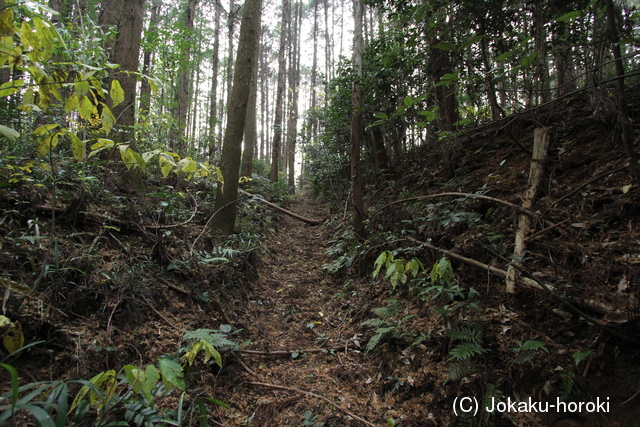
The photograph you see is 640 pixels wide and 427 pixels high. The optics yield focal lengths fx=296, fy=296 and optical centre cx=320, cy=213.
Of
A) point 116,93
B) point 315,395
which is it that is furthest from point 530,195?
point 116,93

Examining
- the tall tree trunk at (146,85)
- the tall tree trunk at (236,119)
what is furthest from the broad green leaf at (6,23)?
the tall tree trunk at (236,119)

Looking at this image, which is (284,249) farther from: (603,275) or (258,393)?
(603,275)

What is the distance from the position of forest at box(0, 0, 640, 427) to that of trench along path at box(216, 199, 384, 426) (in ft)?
0.08

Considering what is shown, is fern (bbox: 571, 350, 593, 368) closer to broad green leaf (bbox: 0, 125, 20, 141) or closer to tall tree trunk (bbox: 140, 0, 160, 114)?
broad green leaf (bbox: 0, 125, 20, 141)

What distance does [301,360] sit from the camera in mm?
3279

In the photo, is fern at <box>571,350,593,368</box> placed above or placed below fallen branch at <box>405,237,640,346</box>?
below

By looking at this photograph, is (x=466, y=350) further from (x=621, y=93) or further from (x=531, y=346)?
(x=621, y=93)

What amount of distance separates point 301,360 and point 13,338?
239cm

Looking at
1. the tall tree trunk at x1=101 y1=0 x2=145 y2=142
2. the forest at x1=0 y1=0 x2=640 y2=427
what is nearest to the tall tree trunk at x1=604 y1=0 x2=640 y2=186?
the forest at x1=0 y1=0 x2=640 y2=427

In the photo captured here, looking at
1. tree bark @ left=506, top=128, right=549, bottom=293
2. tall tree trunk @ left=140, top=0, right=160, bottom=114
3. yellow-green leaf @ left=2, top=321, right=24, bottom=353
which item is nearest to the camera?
yellow-green leaf @ left=2, top=321, right=24, bottom=353

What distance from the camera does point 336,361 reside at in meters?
3.25

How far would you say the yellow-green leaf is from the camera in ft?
5.80

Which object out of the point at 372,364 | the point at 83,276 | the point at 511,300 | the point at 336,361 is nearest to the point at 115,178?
the point at 83,276

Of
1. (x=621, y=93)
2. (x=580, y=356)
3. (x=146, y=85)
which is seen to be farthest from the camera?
(x=146, y=85)
